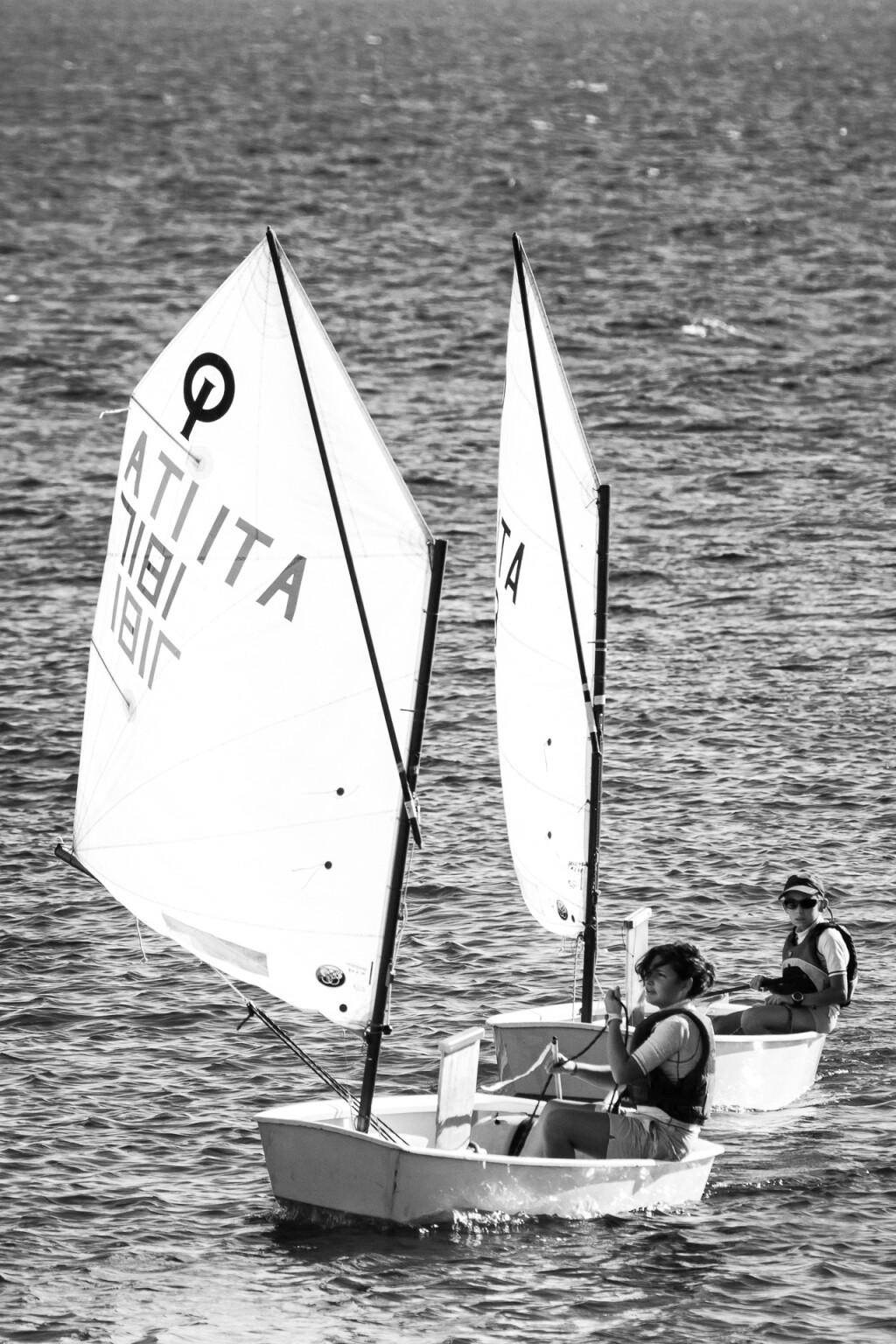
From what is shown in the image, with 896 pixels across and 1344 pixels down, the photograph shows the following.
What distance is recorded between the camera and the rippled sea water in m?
16.4

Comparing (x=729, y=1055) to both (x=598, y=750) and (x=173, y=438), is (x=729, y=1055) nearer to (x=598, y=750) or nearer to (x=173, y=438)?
(x=598, y=750)

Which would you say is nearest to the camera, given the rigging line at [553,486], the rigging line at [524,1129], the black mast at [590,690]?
the rigging line at [524,1129]

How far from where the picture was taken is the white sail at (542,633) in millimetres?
19531

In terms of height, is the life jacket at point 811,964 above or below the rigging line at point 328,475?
below

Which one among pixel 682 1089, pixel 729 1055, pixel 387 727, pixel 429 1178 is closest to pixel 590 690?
pixel 729 1055

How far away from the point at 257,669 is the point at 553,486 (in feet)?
15.0

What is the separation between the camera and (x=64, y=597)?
36.2 m

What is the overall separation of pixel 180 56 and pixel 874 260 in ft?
236

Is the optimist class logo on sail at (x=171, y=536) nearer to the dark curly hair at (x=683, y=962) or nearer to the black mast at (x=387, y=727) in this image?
the black mast at (x=387, y=727)

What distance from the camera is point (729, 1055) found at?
19.5 m

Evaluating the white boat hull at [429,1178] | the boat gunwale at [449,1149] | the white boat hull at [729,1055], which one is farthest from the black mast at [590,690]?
the white boat hull at [429,1178]

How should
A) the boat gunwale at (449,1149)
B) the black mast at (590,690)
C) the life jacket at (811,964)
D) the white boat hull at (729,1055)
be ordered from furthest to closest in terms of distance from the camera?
the life jacket at (811,964)
the black mast at (590,690)
the white boat hull at (729,1055)
the boat gunwale at (449,1149)

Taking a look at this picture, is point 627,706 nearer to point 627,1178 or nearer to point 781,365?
point 627,1178

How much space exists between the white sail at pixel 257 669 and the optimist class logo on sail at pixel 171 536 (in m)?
0.02
